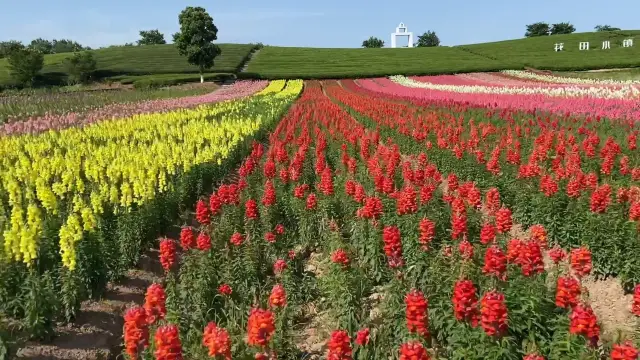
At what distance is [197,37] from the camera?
207 ft

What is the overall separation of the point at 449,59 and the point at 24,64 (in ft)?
188

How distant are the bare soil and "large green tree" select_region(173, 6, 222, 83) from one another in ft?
189

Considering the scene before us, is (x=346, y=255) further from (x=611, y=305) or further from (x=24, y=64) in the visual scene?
(x=24, y=64)

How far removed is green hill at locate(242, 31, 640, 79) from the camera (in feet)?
207

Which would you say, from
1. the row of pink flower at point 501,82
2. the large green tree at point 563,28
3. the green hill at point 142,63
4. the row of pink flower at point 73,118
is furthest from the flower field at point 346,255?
the large green tree at point 563,28

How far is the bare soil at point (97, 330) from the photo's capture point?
6156 mm

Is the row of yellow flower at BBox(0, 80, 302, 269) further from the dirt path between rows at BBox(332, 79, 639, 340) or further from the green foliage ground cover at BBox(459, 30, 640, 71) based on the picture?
the green foliage ground cover at BBox(459, 30, 640, 71)

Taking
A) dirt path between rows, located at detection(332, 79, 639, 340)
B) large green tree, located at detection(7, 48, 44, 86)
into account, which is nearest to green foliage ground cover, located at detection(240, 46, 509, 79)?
large green tree, located at detection(7, 48, 44, 86)

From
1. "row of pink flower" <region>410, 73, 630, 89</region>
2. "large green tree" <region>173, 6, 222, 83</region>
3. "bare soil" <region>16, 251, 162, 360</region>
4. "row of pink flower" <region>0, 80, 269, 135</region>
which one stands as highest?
"large green tree" <region>173, 6, 222, 83</region>

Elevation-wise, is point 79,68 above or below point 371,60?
below

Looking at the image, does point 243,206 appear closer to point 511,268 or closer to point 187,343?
point 187,343

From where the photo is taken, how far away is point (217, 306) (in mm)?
6672

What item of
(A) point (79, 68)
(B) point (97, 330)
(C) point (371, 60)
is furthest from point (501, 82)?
(A) point (79, 68)

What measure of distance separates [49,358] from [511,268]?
530 cm
